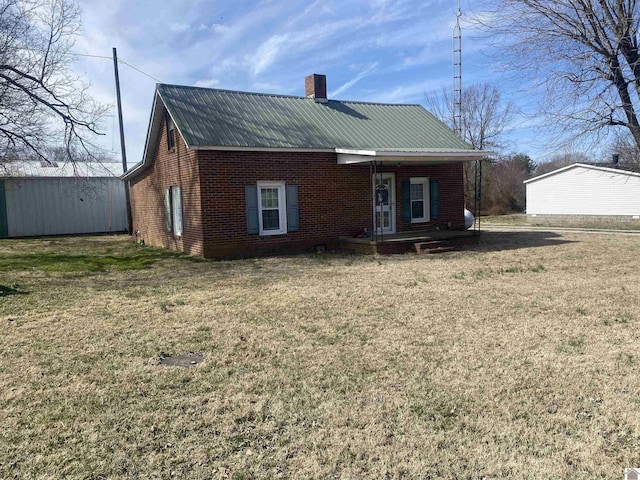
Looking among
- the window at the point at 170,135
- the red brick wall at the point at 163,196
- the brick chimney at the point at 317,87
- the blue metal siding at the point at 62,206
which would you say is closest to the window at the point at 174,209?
the red brick wall at the point at 163,196

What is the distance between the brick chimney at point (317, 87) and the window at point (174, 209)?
19.3ft

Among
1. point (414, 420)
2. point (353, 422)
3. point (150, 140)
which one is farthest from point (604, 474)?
point (150, 140)

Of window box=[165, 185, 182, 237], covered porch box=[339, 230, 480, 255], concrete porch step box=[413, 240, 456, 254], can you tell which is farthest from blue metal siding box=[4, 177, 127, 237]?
concrete porch step box=[413, 240, 456, 254]

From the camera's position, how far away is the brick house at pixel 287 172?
12.8 meters

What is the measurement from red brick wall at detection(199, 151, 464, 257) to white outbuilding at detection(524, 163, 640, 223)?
53.8ft

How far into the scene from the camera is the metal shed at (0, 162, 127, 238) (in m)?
23.5

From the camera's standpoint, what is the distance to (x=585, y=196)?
28.5 metres

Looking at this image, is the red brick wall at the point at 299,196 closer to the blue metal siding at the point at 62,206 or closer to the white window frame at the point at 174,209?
the white window frame at the point at 174,209

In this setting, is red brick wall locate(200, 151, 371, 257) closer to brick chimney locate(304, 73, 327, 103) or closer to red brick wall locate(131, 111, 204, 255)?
red brick wall locate(131, 111, 204, 255)

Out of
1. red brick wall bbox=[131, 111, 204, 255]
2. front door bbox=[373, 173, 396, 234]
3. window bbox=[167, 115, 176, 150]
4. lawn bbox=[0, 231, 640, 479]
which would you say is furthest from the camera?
front door bbox=[373, 173, 396, 234]

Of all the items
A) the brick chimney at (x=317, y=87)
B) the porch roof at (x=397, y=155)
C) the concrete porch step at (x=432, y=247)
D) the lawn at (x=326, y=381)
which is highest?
the brick chimney at (x=317, y=87)

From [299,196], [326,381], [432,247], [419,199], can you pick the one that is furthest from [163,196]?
[326,381]

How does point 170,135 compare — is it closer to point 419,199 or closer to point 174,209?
point 174,209

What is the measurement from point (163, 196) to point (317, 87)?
650cm
